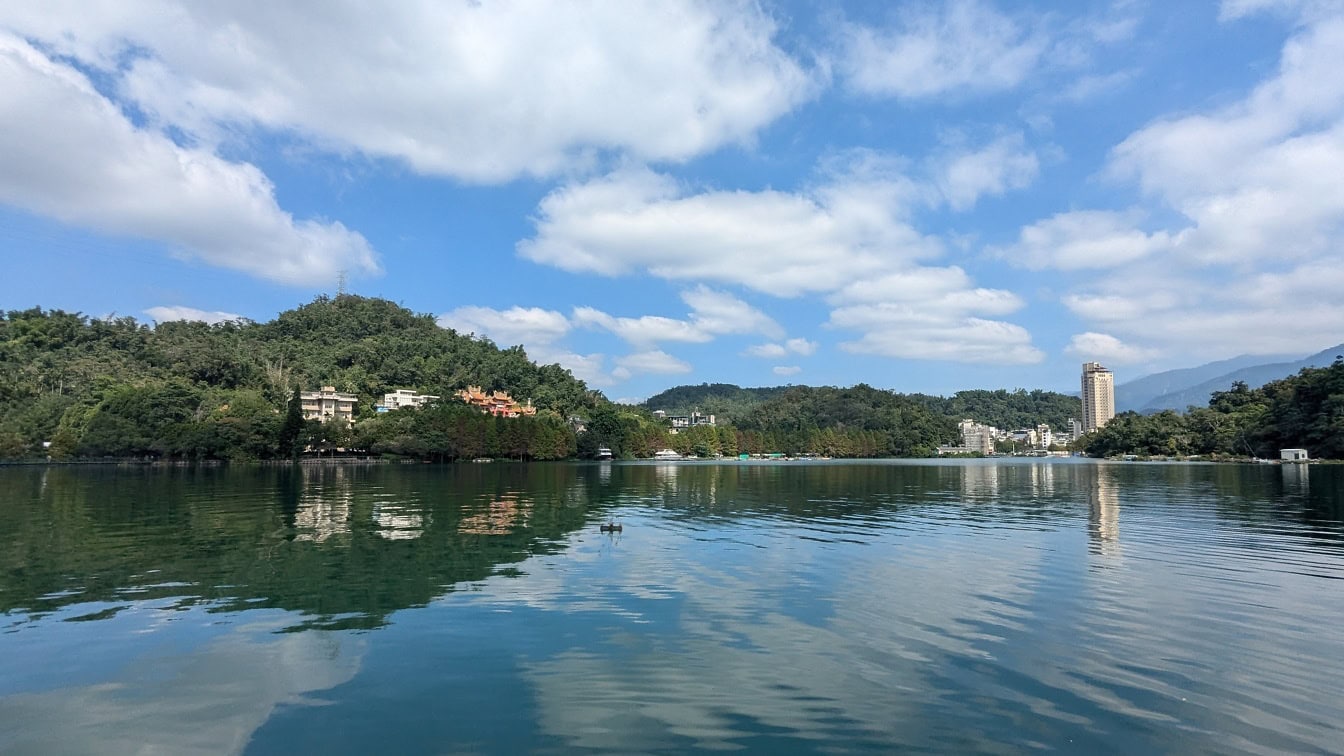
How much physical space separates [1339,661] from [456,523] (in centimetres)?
2688

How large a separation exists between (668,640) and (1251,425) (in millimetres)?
130891

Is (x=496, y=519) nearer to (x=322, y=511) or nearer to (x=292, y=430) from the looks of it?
(x=322, y=511)

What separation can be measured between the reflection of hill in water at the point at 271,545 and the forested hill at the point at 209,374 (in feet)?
182

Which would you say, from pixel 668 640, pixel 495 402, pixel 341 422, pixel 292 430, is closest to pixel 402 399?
pixel 495 402

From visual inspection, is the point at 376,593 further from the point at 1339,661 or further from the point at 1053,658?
the point at 1339,661

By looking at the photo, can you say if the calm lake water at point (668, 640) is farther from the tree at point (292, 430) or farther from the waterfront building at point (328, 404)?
the waterfront building at point (328, 404)

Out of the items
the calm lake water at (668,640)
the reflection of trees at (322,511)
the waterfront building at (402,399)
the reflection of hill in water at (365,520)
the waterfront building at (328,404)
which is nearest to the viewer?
the calm lake water at (668,640)

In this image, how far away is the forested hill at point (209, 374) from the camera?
309 ft

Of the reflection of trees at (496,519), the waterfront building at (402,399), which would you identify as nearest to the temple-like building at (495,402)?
the waterfront building at (402,399)

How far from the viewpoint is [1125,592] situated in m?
16.7

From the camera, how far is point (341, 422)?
4213 inches

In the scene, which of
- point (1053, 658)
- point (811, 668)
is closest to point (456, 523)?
point (811, 668)

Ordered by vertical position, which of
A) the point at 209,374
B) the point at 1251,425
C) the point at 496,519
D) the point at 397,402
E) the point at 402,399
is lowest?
the point at 496,519

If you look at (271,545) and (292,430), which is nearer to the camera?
(271,545)
